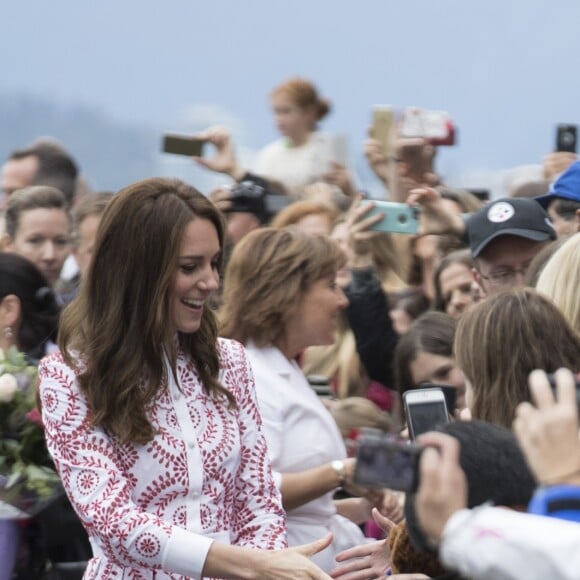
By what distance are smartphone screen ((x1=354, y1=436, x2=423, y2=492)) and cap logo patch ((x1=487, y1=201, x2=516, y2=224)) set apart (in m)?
2.87

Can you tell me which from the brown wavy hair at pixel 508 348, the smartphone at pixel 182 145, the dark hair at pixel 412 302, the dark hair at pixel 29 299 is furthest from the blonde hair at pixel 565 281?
the smartphone at pixel 182 145

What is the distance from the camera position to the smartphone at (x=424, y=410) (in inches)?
139

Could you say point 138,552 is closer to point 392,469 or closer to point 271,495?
point 271,495

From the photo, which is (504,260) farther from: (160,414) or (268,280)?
(160,414)

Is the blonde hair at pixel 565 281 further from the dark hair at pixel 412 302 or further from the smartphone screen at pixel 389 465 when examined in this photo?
the dark hair at pixel 412 302

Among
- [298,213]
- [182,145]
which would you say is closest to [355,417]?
[298,213]

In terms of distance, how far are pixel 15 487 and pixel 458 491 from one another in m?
2.24

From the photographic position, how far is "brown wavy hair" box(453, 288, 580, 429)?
3344mm

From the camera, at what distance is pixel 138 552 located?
3.34 m

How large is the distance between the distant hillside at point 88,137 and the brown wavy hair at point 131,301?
5500mm

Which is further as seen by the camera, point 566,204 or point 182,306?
point 566,204

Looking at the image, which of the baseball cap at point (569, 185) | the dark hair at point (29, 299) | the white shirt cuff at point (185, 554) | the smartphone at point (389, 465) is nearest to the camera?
the smartphone at point (389, 465)

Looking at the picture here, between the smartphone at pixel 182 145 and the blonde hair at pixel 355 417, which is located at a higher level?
the smartphone at pixel 182 145

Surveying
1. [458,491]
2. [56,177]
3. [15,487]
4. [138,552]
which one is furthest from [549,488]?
[56,177]
